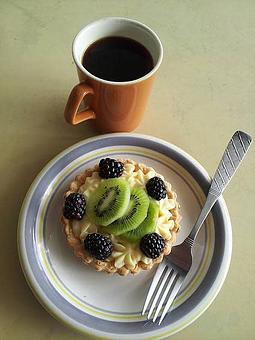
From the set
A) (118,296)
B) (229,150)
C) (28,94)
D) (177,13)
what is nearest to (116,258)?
(118,296)

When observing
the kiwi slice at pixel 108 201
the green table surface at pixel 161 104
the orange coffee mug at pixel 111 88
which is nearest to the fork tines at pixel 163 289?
the green table surface at pixel 161 104

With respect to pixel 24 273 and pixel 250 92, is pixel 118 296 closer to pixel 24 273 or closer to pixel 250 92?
pixel 24 273

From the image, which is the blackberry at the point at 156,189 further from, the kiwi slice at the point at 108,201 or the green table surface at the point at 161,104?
the green table surface at the point at 161,104

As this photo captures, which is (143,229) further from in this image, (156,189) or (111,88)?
(111,88)

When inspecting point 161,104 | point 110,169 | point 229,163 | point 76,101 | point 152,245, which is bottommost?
point 152,245

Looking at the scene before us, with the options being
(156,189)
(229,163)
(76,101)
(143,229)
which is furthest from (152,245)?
(76,101)

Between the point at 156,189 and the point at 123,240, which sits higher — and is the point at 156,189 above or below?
above
